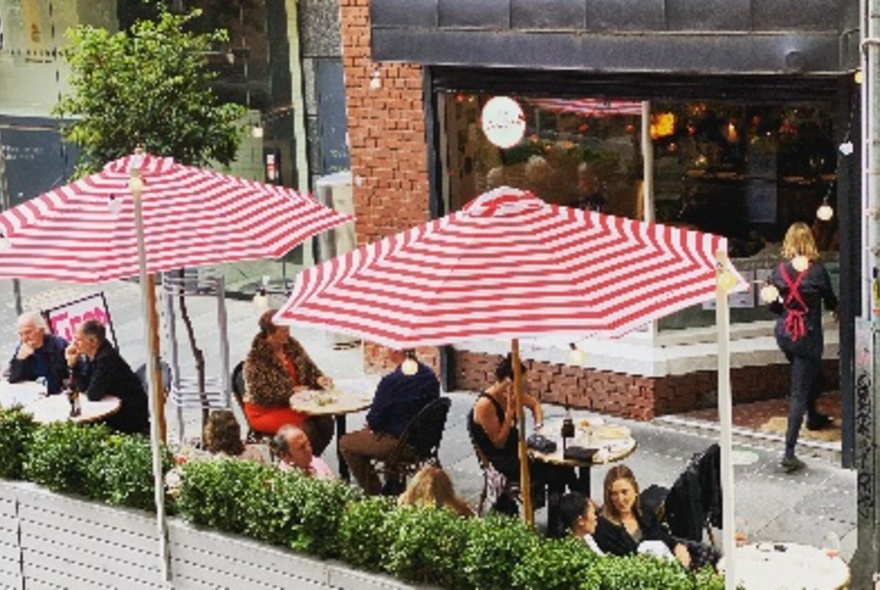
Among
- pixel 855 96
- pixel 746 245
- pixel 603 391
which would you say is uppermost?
pixel 855 96

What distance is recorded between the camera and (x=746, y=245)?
1422 cm

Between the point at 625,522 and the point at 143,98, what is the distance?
8396 millimetres

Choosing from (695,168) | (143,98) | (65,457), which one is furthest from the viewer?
(143,98)

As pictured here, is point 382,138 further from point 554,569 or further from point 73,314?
point 554,569

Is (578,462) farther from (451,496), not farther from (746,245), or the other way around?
(746,245)

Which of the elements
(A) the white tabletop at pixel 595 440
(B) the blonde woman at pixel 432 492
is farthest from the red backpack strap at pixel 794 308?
(B) the blonde woman at pixel 432 492

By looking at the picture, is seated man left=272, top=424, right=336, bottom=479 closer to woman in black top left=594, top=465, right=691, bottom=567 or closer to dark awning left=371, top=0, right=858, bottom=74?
woman in black top left=594, top=465, right=691, bottom=567

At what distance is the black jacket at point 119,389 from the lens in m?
12.5

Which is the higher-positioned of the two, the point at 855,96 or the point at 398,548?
the point at 855,96

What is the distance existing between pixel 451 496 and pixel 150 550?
1.82 meters

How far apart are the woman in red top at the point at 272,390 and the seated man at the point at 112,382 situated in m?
0.81

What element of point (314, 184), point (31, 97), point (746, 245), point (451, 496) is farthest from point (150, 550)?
point (31, 97)

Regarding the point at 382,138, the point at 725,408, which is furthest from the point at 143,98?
the point at 725,408

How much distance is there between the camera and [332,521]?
9109 millimetres
